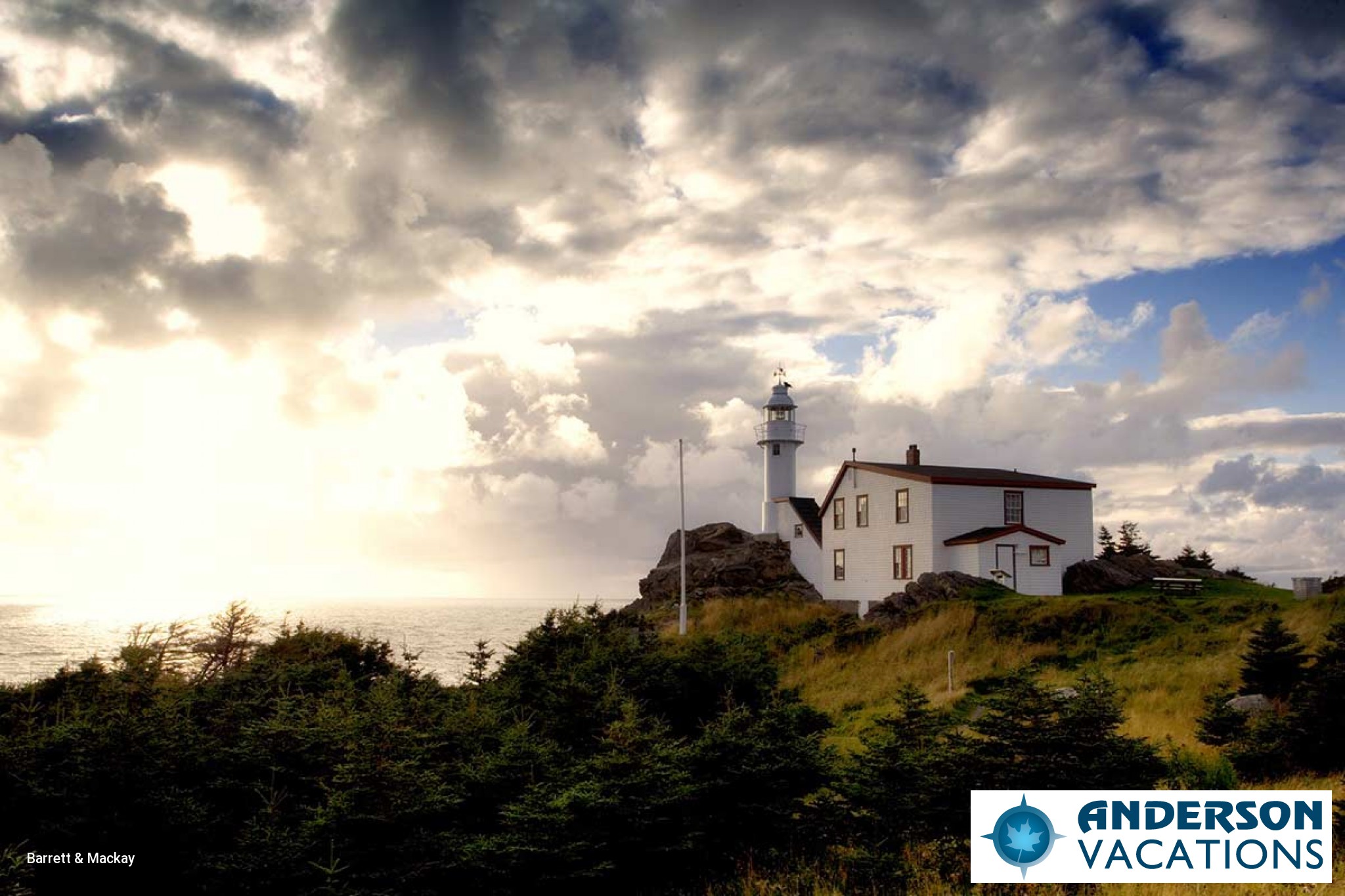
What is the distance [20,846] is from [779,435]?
49802 mm

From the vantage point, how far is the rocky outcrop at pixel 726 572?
49.2 metres

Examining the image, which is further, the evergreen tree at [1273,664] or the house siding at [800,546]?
the house siding at [800,546]

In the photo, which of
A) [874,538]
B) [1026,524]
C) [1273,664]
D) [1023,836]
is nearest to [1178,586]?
[1026,524]

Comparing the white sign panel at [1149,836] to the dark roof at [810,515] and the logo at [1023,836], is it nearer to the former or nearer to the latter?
the logo at [1023,836]

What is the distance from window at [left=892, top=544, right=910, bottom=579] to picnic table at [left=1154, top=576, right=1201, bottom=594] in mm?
10324

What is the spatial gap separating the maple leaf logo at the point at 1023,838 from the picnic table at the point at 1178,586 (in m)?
31.6

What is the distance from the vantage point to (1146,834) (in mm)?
10320

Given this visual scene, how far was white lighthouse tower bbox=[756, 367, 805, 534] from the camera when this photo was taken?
55719 millimetres

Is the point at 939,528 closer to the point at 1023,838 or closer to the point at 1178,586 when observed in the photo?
the point at 1178,586

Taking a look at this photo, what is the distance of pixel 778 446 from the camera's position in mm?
56219

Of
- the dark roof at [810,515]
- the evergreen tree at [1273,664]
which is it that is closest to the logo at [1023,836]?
the evergreen tree at [1273,664]

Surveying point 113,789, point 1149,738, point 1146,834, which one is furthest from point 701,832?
point 1149,738

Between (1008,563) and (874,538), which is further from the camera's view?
(874,538)

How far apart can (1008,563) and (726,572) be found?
15836mm
